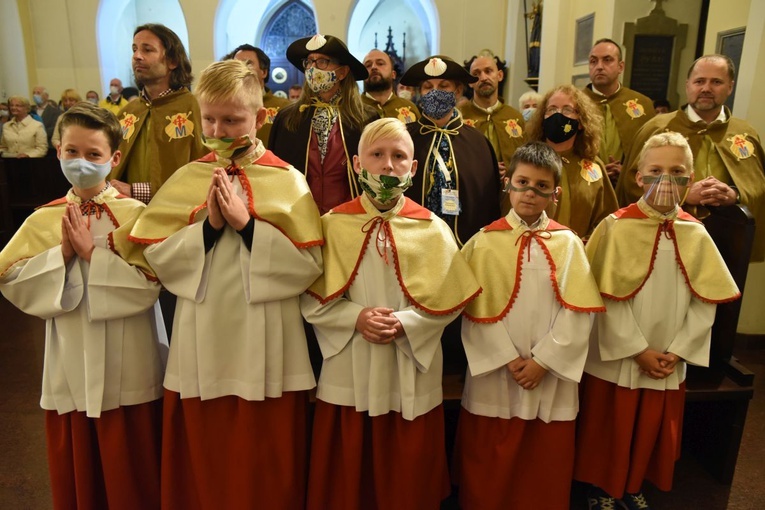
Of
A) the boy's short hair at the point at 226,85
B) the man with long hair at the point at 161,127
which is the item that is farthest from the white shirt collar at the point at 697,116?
the man with long hair at the point at 161,127

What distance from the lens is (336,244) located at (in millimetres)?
2262

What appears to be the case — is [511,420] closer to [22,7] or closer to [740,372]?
[740,372]

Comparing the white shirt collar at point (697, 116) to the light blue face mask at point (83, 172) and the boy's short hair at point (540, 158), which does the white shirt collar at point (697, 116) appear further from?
the light blue face mask at point (83, 172)

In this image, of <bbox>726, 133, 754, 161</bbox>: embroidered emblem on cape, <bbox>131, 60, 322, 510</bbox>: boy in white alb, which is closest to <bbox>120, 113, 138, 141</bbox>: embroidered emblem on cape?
<bbox>131, 60, 322, 510</bbox>: boy in white alb

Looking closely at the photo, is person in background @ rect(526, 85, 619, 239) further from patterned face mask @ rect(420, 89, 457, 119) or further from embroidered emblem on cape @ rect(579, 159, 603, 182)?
patterned face mask @ rect(420, 89, 457, 119)

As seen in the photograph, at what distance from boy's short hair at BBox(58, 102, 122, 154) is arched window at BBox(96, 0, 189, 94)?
41.9 feet

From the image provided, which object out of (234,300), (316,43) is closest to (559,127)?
(316,43)

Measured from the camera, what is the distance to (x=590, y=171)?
10.1ft

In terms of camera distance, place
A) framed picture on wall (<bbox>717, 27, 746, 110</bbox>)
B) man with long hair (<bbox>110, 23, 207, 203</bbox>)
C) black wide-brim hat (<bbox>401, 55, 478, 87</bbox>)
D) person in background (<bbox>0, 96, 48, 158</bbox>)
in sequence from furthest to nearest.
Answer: person in background (<bbox>0, 96, 48, 158</bbox>) < framed picture on wall (<bbox>717, 27, 746, 110</bbox>) < man with long hair (<bbox>110, 23, 207, 203</bbox>) < black wide-brim hat (<bbox>401, 55, 478, 87</bbox>)

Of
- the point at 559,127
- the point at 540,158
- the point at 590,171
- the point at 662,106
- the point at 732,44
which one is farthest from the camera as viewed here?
the point at 662,106

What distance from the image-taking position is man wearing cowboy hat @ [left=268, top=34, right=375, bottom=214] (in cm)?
315

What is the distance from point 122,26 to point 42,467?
16.7 m

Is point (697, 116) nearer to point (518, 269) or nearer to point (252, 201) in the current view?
point (518, 269)

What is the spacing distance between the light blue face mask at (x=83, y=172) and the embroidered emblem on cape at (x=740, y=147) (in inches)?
141
